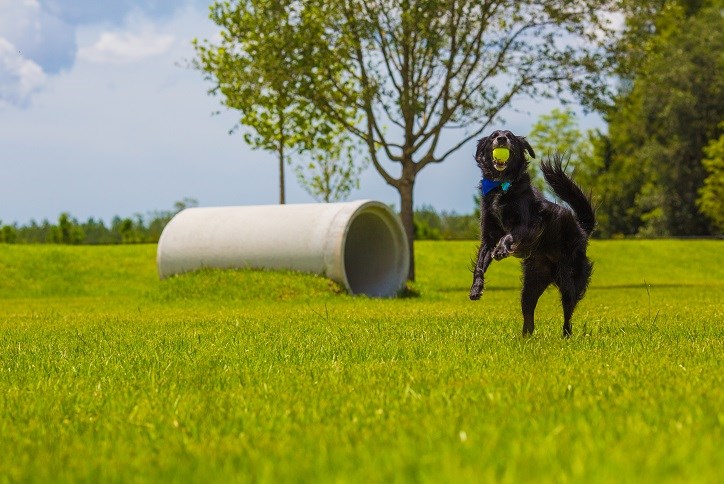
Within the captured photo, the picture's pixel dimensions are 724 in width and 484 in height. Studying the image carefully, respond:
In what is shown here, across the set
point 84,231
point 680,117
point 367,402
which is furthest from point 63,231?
point 367,402

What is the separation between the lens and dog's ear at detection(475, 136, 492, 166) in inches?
348

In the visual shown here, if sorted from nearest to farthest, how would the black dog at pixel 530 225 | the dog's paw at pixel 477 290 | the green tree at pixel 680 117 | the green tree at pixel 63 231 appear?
the dog's paw at pixel 477 290 → the black dog at pixel 530 225 → the green tree at pixel 63 231 → the green tree at pixel 680 117

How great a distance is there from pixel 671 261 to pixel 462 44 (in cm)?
1578

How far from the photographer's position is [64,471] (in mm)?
4105

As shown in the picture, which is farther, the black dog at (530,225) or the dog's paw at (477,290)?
the black dog at (530,225)

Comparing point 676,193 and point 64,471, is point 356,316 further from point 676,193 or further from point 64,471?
point 676,193

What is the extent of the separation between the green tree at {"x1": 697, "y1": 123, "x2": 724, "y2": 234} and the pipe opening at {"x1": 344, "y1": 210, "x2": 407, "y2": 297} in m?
31.9

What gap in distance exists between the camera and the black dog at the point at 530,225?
8.75 meters

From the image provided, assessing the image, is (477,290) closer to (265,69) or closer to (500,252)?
(500,252)

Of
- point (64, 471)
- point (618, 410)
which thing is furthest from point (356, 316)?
point (64, 471)

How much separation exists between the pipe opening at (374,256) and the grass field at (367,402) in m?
11.9

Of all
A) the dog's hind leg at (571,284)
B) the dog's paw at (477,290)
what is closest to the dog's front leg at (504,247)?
the dog's paw at (477,290)

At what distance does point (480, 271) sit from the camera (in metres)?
8.67

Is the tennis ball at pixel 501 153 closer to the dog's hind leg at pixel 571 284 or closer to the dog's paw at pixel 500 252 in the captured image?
the dog's paw at pixel 500 252
